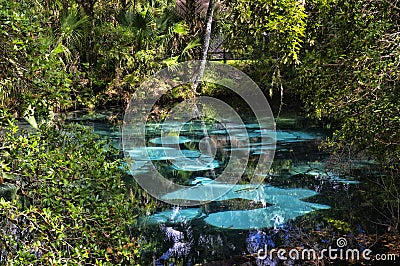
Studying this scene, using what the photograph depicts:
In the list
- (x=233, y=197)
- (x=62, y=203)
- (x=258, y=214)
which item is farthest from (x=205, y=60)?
(x=62, y=203)

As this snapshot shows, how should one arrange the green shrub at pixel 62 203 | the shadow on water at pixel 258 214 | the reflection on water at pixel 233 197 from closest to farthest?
the green shrub at pixel 62 203
the shadow on water at pixel 258 214
the reflection on water at pixel 233 197

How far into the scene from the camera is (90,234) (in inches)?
64.5

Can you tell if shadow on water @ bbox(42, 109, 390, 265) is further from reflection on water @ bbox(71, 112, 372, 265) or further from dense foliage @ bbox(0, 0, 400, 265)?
dense foliage @ bbox(0, 0, 400, 265)

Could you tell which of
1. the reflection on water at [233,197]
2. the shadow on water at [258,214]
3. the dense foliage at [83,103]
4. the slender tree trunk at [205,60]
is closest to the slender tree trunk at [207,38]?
the slender tree trunk at [205,60]

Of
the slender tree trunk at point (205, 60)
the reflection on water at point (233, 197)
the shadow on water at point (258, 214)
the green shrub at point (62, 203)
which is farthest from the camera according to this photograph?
the slender tree trunk at point (205, 60)

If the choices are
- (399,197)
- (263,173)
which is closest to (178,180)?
(263,173)

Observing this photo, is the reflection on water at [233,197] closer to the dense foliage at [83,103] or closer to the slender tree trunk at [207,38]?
the dense foliage at [83,103]

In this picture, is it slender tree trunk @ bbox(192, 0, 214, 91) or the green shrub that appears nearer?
the green shrub

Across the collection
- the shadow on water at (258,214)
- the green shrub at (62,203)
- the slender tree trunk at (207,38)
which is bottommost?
the shadow on water at (258,214)

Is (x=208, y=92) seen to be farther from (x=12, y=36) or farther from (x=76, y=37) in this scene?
(x=12, y=36)

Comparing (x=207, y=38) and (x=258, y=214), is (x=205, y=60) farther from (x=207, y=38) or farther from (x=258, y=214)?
(x=258, y=214)

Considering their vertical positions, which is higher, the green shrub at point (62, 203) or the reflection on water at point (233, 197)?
the green shrub at point (62, 203)

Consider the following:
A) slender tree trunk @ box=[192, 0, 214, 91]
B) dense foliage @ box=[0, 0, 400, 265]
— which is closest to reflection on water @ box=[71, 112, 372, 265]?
dense foliage @ box=[0, 0, 400, 265]

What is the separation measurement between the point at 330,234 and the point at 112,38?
7689 mm
